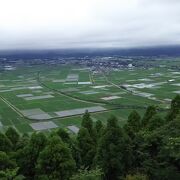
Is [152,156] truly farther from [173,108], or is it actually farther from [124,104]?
[124,104]

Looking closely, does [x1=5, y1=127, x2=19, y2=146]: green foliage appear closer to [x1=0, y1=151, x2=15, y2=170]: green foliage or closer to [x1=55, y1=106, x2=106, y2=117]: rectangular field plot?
[x1=0, y1=151, x2=15, y2=170]: green foliage

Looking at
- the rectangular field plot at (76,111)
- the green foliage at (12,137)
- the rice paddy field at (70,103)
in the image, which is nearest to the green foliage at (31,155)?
the green foliage at (12,137)

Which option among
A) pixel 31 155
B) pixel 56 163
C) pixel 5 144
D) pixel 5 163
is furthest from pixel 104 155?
pixel 5 144

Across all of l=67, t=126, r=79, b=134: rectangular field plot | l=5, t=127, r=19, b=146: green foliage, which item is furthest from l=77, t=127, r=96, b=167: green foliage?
l=67, t=126, r=79, b=134: rectangular field plot

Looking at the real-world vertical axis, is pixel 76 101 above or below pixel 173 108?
below

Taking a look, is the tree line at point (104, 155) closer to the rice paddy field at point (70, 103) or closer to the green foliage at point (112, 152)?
the green foliage at point (112, 152)

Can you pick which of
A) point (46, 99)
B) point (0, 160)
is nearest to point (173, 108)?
point (0, 160)

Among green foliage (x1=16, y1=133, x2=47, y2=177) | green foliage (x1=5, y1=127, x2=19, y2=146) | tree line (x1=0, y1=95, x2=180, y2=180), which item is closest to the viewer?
tree line (x1=0, y1=95, x2=180, y2=180)

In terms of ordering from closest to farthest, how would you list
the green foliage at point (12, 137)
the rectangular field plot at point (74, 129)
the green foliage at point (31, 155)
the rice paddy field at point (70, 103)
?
1. the green foliage at point (31, 155)
2. the green foliage at point (12, 137)
3. the rectangular field plot at point (74, 129)
4. the rice paddy field at point (70, 103)
